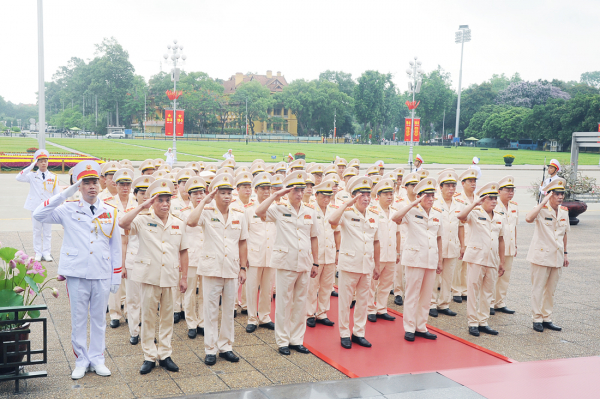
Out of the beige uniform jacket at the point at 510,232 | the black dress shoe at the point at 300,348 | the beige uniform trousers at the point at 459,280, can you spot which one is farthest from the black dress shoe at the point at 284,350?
the beige uniform jacket at the point at 510,232

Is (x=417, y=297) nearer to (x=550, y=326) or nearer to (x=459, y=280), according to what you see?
(x=550, y=326)

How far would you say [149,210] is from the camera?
17.6 feet

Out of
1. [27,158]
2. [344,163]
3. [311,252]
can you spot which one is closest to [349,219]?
[311,252]

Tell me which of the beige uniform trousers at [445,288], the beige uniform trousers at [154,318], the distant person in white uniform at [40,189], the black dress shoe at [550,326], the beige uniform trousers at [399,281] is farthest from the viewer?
the distant person in white uniform at [40,189]

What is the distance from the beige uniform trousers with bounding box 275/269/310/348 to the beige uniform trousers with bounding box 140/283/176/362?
4.38ft

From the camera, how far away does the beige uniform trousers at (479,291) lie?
6926 millimetres

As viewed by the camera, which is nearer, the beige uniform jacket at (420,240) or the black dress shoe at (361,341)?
the black dress shoe at (361,341)

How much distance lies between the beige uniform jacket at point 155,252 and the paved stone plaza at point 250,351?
Result: 1.01 m

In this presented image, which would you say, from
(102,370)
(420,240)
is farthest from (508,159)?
(102,370)

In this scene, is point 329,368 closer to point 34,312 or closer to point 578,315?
point 34,312

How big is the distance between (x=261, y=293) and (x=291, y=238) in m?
1.42

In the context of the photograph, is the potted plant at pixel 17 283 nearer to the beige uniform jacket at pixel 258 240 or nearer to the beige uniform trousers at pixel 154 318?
the beige uniform trousers at pixel 154 318

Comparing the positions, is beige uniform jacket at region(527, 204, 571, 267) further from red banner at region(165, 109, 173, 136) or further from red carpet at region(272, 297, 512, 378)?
red banner at region(165, 109, 173, 136)

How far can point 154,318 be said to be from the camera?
209 inches
